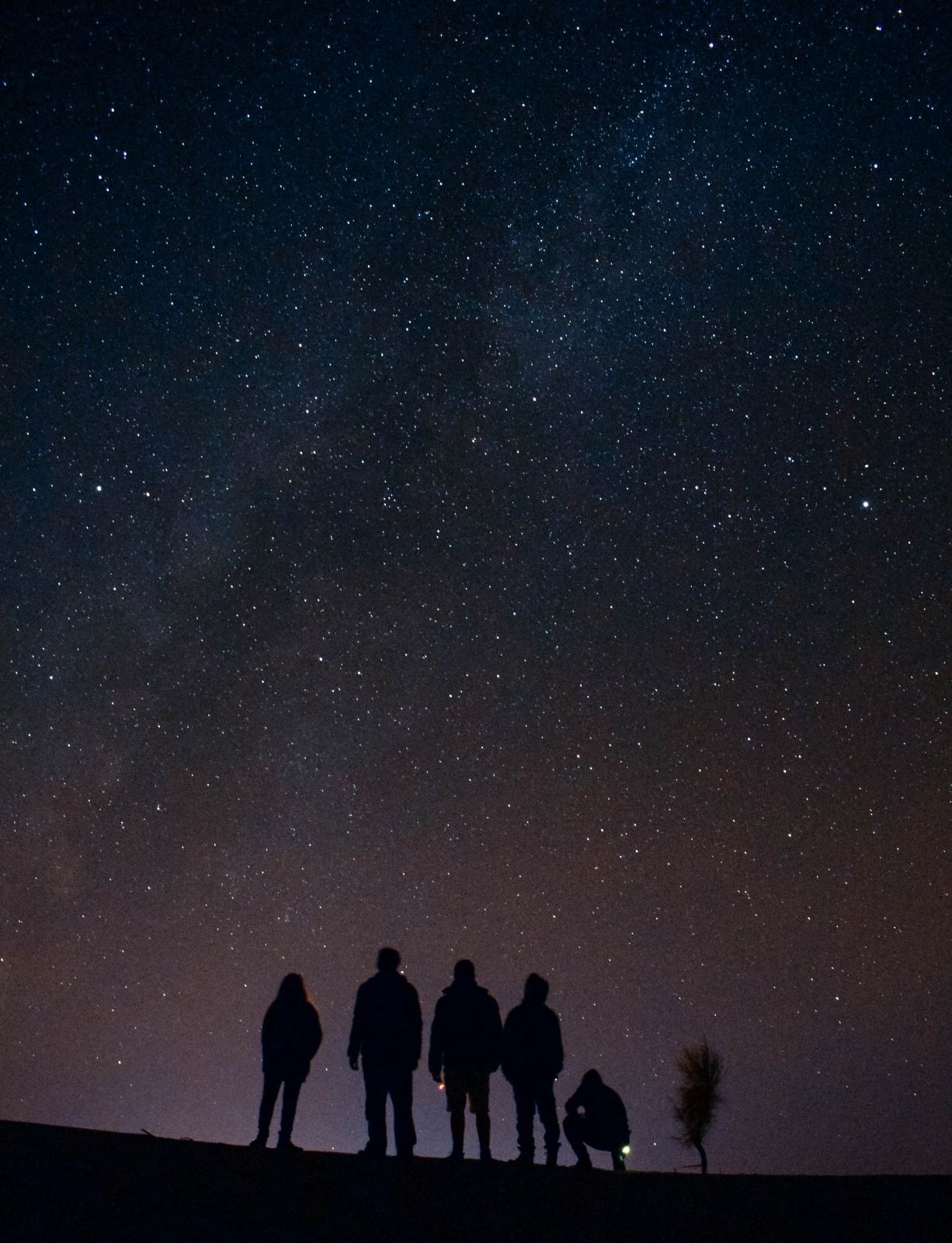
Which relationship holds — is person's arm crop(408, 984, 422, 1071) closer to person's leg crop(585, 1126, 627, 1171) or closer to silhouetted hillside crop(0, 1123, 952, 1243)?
silhouetted hillside crop(0, 1123, 952, 1243)

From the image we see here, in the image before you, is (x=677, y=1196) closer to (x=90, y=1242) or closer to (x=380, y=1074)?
(x=380, y=1074)

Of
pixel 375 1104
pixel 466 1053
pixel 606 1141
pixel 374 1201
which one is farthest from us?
pixel 606 1141

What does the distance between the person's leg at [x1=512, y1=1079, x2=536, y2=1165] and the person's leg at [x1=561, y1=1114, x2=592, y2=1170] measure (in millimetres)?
853

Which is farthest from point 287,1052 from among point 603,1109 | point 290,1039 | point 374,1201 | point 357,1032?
point 603,1109

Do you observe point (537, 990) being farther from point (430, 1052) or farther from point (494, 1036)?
point (430, 1052)

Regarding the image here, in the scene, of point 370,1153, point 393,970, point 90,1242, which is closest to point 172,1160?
point 90,1242

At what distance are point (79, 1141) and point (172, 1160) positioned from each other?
632mm

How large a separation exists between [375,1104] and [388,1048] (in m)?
0.38

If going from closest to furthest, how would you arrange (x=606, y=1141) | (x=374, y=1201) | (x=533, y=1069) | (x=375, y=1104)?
(x=374, y=1201) → (x=375, y=1104) → (x=533, y=1069) → (x=606, y=1141)

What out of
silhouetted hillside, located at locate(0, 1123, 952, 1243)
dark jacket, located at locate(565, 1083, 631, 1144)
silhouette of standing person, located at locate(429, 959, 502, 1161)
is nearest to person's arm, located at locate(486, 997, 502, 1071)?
silhouette of standing person, located at locate(429, 959, 502, 1161)

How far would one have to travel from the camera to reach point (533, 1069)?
25.1ft

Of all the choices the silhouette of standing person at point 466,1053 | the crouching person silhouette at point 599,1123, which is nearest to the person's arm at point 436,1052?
the silhouette of standing person at point 466,1053

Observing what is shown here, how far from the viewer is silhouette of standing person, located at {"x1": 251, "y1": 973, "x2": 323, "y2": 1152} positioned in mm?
7238

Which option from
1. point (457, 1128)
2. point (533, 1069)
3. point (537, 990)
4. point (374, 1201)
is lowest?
point (374, 1201)
